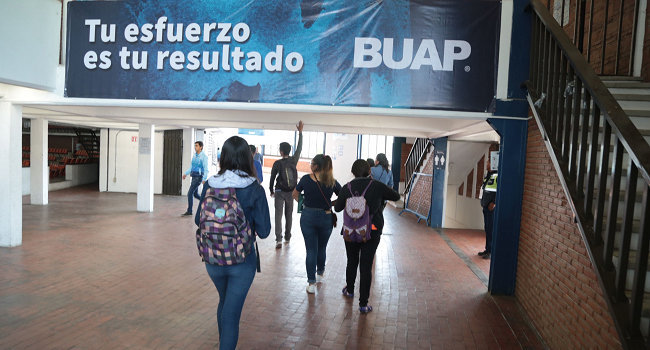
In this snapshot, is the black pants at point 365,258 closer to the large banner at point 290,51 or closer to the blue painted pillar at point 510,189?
the blue painted pillar at point 510,189

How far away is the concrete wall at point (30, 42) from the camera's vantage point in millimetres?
5582

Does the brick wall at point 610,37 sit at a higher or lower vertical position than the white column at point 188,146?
higher

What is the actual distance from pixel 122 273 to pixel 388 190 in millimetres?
3721

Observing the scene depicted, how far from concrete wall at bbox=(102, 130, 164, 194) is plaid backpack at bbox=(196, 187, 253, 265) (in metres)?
12.7

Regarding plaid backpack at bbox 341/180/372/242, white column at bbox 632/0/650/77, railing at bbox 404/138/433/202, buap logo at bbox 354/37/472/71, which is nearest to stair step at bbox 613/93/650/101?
white column at bbox 632/0/650/77

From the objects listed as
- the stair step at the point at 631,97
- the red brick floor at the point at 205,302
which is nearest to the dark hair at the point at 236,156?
the red brick floor at the point at 205,302

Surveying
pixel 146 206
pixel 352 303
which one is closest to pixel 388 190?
pixel 352 303

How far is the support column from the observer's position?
11.7 metres

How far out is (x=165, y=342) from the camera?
3.82 meters

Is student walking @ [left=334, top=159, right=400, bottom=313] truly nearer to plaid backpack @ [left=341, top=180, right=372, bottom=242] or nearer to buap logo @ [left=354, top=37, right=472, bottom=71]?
plaid backpack @ [left=341, top=180, right=372, bottom=242]

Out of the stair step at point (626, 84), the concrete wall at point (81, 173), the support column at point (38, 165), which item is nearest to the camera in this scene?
the stair step at point (626, 84)

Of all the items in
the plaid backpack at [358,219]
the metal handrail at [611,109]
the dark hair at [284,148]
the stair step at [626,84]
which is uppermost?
the stair step at [626,84]

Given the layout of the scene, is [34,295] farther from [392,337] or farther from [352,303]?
[392,337]

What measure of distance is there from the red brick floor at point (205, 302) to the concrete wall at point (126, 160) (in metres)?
6.82
